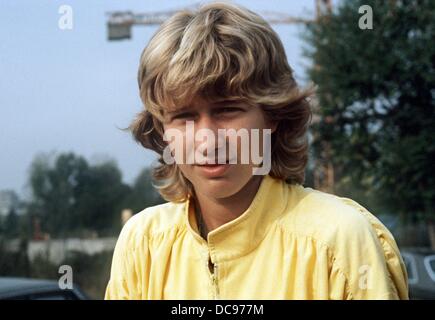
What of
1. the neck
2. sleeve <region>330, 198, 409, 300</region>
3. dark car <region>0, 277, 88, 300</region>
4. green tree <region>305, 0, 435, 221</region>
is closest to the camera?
sleeve <region>330, 198, 409, 300</region>

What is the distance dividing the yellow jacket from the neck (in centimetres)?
2

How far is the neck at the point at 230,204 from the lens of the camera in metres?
1.16

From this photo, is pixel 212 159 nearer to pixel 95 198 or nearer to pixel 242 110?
pixel 242 110

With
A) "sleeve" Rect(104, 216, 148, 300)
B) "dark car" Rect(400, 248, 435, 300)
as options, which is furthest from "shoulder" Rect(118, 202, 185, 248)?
"dark car" Rect(400, 248, 435, 300)

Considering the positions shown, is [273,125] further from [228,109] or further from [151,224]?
[151,224]

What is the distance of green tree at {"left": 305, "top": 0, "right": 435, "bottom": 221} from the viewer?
498 centimetres

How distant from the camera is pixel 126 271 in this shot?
118 centimetres

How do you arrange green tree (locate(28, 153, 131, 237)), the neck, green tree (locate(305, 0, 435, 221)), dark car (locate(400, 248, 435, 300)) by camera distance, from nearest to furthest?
the neck
green tree (locate(28, 153, 131, 237))
dark car (locate(400, 248, 435, 300))
green tree (locate(305, 0, 435, 221))

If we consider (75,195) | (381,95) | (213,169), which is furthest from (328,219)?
(75,195)

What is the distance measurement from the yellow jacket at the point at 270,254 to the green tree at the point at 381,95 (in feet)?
11.5

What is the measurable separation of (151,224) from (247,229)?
193 mm

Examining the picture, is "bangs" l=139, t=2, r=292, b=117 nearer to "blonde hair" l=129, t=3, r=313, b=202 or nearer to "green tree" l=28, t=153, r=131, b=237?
"blonde hair" l=129, t=3, r=313, b=202

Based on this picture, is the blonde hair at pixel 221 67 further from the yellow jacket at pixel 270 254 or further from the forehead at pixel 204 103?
the yellow jacket at pixel 270 254

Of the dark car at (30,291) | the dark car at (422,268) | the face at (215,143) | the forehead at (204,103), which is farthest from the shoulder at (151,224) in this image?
the dark car at (422,268)
